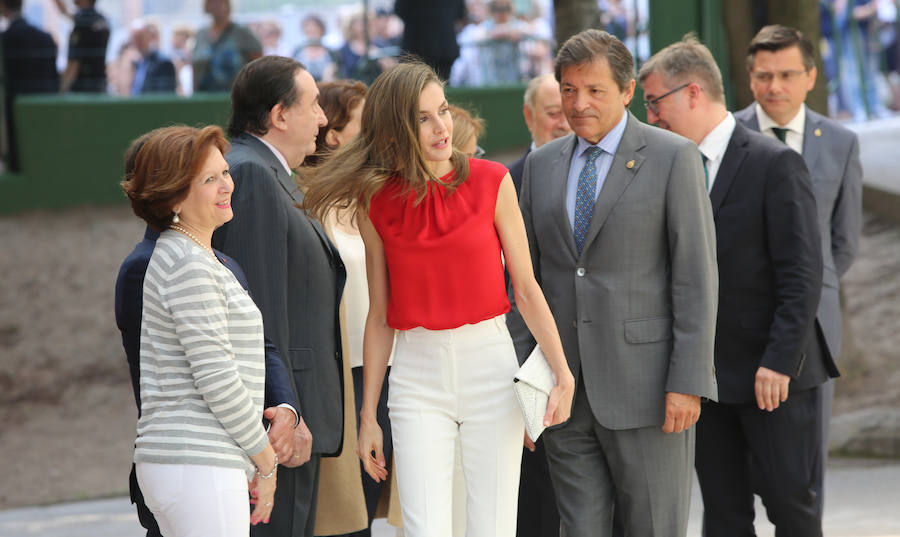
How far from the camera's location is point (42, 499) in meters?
7.16

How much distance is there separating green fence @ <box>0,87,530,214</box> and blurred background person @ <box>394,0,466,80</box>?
2.71ft

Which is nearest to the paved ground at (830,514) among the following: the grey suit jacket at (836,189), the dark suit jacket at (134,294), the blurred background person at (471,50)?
the grey suit jacket at (836,189)

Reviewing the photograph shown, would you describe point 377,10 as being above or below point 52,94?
above

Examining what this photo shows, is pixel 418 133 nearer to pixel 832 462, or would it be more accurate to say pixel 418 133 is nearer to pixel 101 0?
pixel 832 462


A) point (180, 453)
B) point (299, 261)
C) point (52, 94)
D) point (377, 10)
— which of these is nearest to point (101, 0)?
point (52, 94)

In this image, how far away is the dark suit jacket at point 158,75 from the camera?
11.5 metres

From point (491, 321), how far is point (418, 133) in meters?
0.60

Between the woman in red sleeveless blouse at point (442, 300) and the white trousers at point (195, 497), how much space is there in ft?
2.03

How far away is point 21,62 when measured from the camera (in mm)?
11039

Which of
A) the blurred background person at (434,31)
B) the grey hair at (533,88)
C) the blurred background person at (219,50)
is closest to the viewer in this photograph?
the grey hair at (533,88)

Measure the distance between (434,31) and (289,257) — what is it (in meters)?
7.04

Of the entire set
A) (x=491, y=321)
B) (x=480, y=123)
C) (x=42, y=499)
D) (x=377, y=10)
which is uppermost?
(x=377, y=10)

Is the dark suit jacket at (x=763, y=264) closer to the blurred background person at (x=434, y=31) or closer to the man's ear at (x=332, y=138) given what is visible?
the man's ear at (x=332, y=138)

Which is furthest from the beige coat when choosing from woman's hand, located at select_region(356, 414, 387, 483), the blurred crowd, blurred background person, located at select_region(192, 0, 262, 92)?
the blurred crowd
